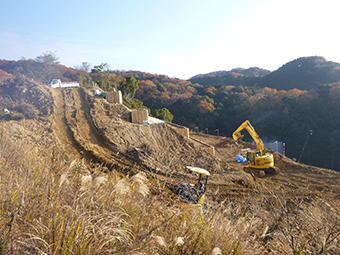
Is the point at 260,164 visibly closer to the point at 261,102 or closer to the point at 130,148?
the point at 130,148

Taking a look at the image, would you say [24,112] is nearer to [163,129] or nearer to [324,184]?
[163,129]

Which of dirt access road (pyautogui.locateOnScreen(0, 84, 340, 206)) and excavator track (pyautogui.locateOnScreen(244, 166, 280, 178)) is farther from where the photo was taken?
excavator track (pyautogui.locateOnScreen(244, 166, 280, 178))

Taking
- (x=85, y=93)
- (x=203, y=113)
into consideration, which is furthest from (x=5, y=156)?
(x=203, y=113)

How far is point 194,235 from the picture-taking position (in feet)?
9.83

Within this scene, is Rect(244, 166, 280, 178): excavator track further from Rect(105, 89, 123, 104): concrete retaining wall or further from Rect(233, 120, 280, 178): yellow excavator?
Rect(105, 89, 123, 104): concrete retaining wall

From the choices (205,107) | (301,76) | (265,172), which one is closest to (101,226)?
(265,172)

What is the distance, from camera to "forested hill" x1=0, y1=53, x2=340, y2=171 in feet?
108

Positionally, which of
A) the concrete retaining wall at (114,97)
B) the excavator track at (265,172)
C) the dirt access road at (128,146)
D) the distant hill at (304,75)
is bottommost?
the excavator track at (265,172)

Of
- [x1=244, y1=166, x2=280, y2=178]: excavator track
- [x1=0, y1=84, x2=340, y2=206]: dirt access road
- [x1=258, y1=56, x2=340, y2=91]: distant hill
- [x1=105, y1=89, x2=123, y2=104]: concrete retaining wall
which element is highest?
[x1=258, y1=56, x2=340, y2=91]: distant hill

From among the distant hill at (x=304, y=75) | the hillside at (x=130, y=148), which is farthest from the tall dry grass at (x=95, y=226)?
the distant hill at (x=304, y=75)

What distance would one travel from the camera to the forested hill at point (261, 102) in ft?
108

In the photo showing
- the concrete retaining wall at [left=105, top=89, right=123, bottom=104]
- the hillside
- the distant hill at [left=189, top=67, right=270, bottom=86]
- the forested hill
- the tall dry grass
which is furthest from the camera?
the distant hill at [left=189, top=67, right=270, bottom=86]

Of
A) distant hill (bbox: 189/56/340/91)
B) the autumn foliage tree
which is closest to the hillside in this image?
the autumn foliage tree

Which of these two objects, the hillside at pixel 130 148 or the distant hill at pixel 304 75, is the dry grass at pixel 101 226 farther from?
the distant hill at pixel 304 75
